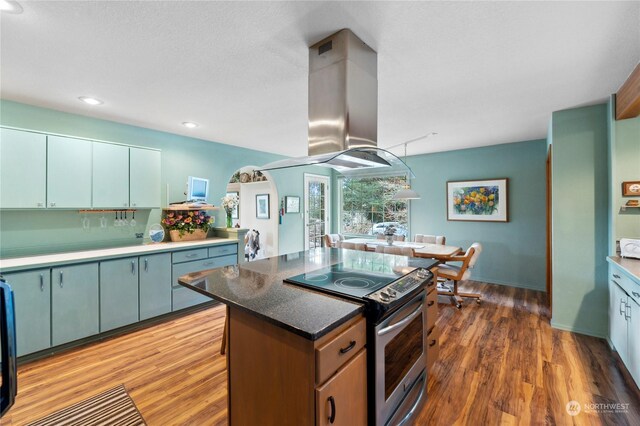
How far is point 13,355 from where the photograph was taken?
2.98 ft

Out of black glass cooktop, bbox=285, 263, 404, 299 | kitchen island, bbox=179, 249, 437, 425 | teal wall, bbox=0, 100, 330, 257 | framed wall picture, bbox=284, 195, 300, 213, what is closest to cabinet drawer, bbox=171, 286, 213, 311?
teal wall, bbox=0, 100, 330, 257

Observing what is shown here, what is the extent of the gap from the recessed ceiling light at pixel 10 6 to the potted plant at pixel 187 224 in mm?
2676

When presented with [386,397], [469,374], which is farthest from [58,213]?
[469,374]

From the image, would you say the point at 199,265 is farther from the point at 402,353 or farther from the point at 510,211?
the point at 510,211

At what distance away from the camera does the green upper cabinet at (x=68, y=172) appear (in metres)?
2.84

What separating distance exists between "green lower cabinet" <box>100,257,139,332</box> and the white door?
12.1 feet

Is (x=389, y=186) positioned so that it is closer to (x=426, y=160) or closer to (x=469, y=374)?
(x=426, y=160)

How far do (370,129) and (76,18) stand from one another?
186cm

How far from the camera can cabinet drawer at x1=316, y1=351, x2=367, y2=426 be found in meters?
1.15

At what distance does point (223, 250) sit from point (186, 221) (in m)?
0.67

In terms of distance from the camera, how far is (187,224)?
402 centimetres

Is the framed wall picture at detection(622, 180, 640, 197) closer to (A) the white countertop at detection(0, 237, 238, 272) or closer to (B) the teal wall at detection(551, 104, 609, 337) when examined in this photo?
(B) the teal wall at detection(551, 104, 609, 337)

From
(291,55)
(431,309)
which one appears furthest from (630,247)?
(291,55)

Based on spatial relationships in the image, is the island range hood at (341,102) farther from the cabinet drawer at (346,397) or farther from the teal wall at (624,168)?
the teal wall at (624,168)
